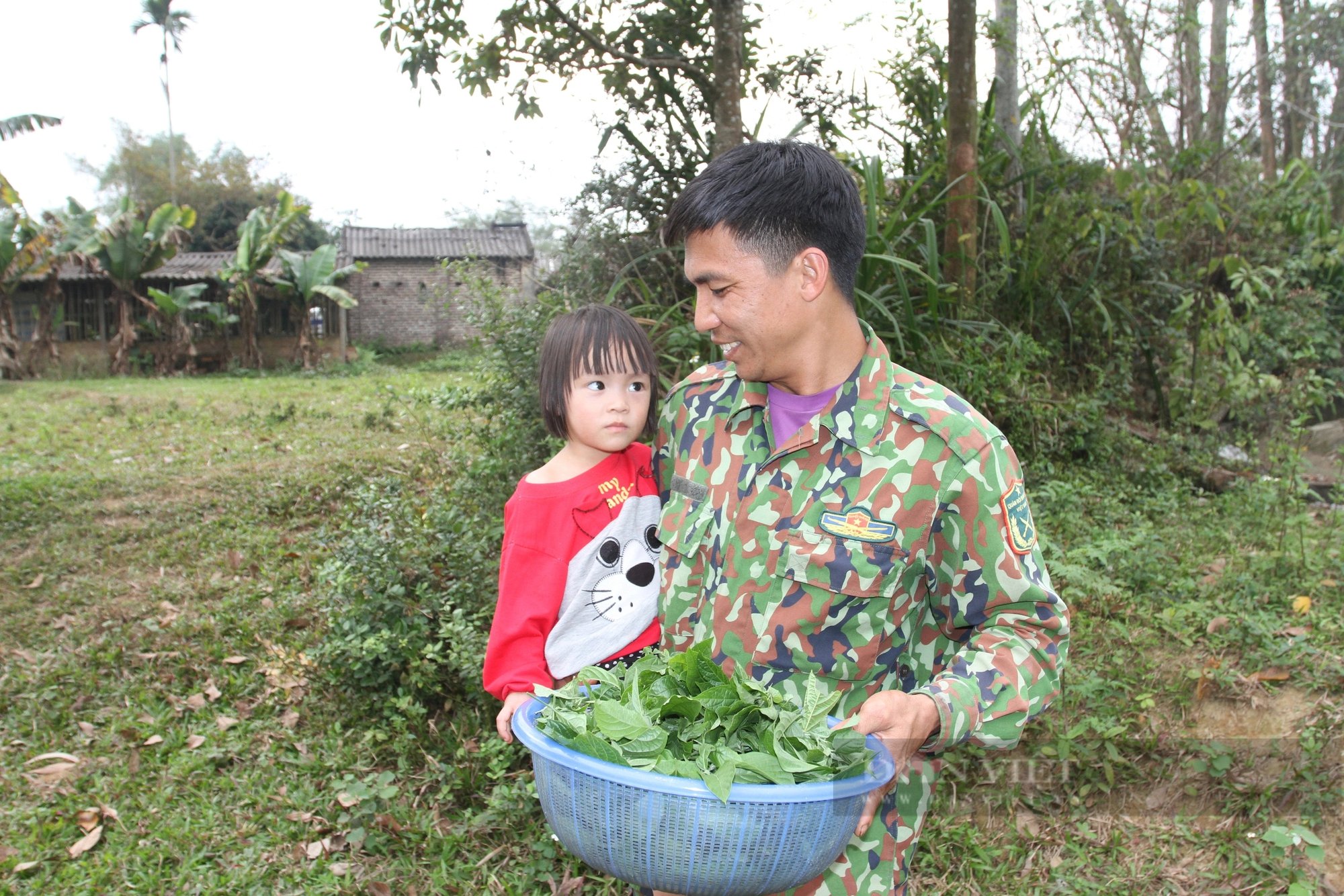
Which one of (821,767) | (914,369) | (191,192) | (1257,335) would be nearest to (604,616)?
(821,767)

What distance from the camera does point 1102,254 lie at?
21.6 ft

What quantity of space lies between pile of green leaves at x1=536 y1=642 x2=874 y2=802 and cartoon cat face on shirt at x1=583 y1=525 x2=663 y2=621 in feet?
1.13

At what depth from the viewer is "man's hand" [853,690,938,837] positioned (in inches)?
60.4

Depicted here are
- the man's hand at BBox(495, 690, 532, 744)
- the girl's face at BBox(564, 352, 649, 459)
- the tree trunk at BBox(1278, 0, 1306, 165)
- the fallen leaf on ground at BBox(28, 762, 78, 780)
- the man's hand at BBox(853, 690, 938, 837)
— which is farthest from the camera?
the tree trunk at BBox(1278, 0, 1306, 165)

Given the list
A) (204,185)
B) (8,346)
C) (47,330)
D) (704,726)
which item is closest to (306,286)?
(47,330)

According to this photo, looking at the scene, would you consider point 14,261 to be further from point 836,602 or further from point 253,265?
point 836,602

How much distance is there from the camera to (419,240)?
995 inches

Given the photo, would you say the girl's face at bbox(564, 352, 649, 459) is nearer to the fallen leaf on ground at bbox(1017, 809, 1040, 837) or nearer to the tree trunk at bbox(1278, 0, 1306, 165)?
the fallen leaf on ground at bbox(1017, 809, 1040, 837)

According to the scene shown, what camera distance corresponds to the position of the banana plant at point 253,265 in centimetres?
2055

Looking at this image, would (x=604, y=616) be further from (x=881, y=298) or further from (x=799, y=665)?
(x=881, y=298)

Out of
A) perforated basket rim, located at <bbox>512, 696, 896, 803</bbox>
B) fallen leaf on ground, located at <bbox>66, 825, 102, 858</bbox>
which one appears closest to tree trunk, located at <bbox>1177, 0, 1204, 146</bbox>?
perforated basket rim, located at <bbox>512, 696, 896, 803</bbox>

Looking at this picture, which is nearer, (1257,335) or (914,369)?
(914,369)

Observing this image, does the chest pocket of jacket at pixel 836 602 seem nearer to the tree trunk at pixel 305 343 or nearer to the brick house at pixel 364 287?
the brick house at pixel 364 287

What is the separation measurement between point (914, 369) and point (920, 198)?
1815 millimetres
